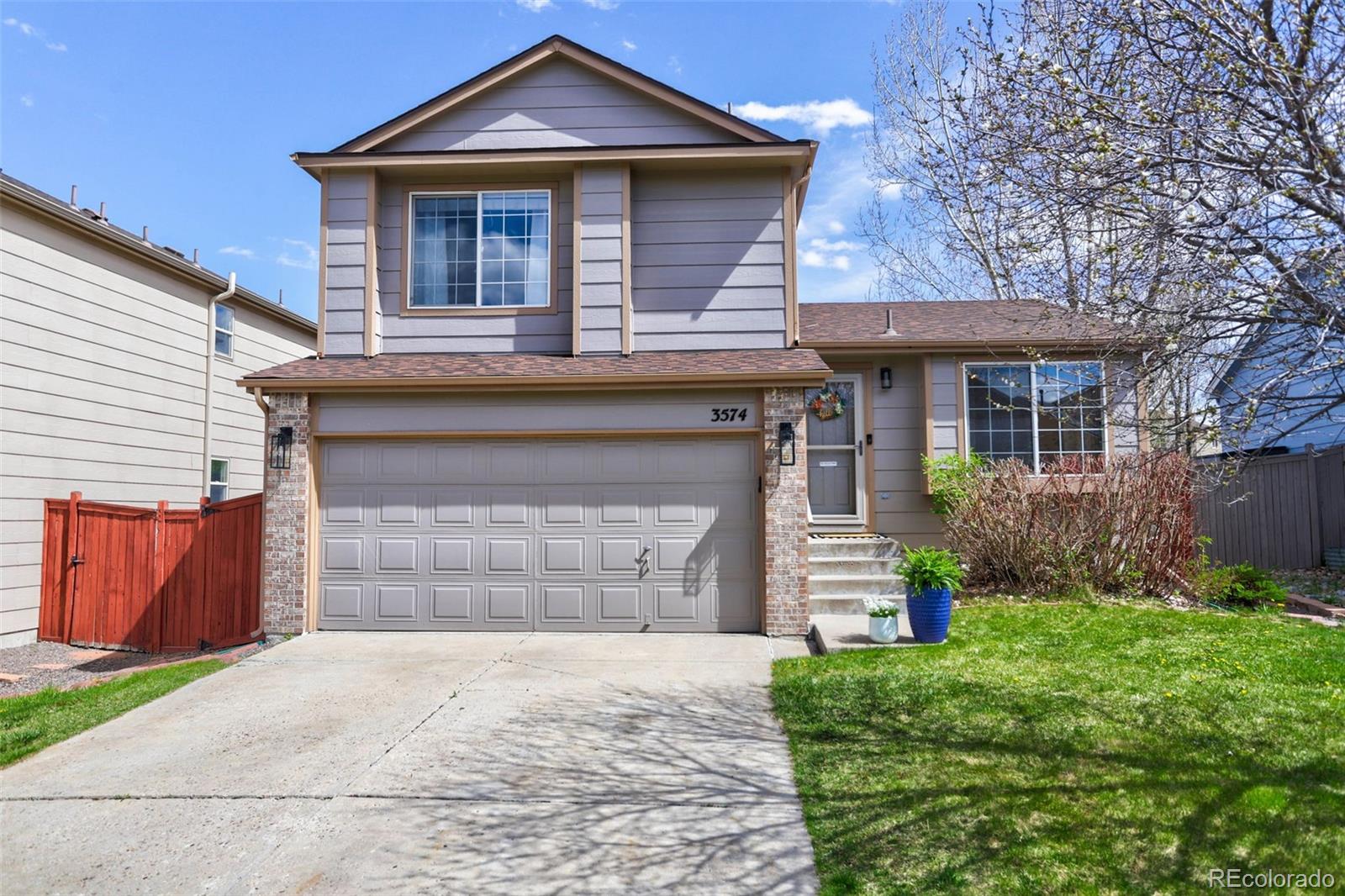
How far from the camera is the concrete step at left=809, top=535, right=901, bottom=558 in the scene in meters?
10.2

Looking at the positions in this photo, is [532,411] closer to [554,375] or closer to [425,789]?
[554,375]

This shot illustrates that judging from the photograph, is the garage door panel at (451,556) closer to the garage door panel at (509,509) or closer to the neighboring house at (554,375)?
the neighboring house at (554,375)

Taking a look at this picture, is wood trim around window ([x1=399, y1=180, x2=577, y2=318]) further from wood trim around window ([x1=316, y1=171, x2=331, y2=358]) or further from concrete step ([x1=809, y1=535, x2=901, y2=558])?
concrete step ([x1=809, y1=535, x2=901, y2=558])

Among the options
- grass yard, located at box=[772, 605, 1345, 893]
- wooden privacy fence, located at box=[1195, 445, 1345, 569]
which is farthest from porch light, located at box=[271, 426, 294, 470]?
wooden privacy fence, located at box=[1195, 445, 1345, 569]

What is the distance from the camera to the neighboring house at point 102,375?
10055 mm

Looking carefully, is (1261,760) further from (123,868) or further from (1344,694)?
(123,868)

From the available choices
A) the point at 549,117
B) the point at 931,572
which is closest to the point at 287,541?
the point at 549,117

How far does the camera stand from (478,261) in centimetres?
1033

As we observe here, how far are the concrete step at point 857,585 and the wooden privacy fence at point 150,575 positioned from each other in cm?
690

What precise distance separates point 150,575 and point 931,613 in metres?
9.59

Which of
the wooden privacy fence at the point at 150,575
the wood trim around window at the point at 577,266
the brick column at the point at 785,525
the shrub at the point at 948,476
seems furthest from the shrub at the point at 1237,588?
the wooden privacy fence at the point at 150,575

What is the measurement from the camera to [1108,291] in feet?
17.4

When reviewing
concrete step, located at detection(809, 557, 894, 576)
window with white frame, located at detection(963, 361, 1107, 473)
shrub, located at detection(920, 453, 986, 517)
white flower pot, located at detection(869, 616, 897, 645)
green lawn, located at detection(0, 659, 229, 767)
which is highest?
window with white frame, located at detection(963, 361, 1107, 473)

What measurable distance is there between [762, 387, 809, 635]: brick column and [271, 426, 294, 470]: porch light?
18.3 ft
